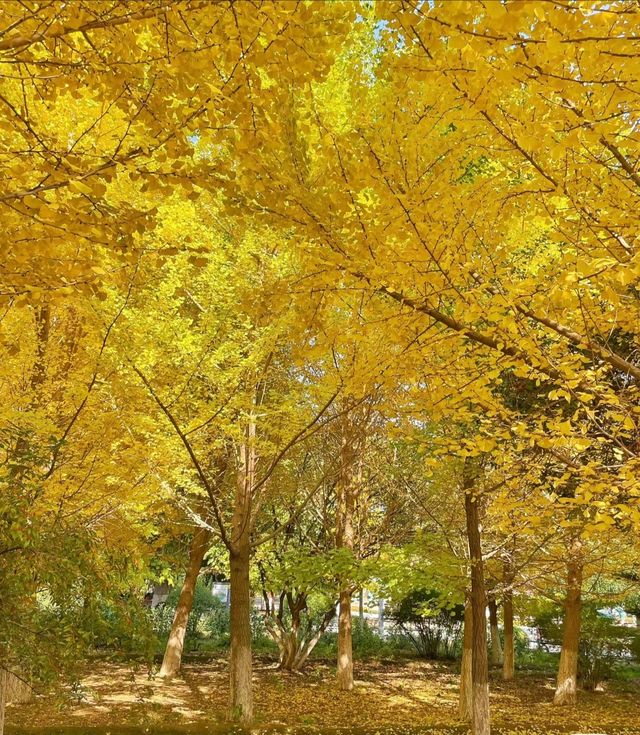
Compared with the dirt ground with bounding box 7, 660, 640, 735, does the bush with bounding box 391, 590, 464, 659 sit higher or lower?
higher

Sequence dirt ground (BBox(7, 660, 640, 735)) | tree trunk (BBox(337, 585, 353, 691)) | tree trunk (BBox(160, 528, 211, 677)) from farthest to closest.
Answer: tree trunk (BBox(160, 528, 211, 677)) < tree trunk (BBox(337, 585, 353, 691)) < dirt ground (BBox(7, 660, 640, 735))

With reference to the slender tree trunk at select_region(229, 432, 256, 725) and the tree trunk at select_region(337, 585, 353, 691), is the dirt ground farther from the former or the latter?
the slender tree trunk at select_region(229, 432, 256, 725)

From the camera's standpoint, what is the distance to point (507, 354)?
128 inches

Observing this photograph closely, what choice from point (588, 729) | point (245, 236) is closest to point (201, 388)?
point (245, 236)

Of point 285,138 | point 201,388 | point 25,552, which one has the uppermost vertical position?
point 285,138

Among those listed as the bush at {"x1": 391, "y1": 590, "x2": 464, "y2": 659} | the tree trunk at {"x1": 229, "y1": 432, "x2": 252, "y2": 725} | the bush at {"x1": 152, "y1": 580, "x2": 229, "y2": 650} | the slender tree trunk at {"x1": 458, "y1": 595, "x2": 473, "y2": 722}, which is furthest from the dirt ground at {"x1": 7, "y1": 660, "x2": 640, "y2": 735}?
the bush at {"x1": 391, "y1": 590, "x2": 464, "y2": 659}

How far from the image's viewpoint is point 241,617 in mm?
6906

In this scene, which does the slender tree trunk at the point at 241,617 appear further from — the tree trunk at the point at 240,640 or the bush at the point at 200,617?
the bush at the point at 200,617

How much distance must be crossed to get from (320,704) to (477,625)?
3804 millimetres

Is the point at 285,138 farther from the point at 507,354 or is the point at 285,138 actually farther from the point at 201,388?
the point at 201,388

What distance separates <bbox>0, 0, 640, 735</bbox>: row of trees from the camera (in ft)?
7.64

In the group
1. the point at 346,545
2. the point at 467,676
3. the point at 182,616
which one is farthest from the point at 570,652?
the point at 182,616

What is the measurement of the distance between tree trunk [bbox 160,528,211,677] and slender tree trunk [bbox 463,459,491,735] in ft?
17.8

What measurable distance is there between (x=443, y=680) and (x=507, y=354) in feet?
40.3
